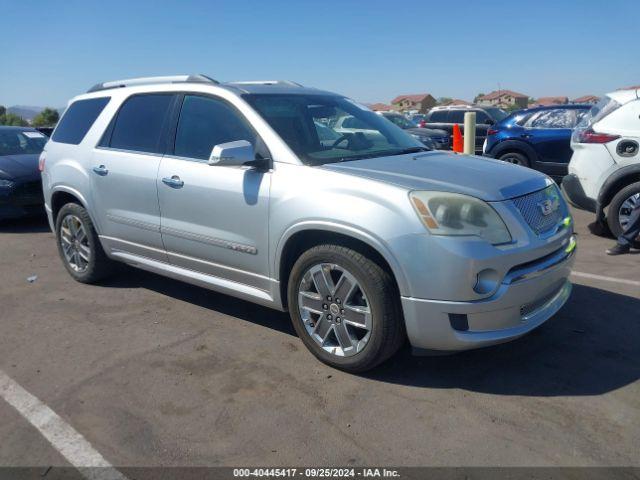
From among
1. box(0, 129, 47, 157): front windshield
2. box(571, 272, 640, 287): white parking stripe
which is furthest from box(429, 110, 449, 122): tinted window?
box(571, 272, 640, 287): white parking stripe

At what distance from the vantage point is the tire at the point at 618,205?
6281 millimetres

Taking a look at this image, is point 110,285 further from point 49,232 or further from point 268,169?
point 49,232

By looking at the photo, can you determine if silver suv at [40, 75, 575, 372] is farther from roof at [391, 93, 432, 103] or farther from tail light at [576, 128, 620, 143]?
roof at [391, 93, 432, 103]

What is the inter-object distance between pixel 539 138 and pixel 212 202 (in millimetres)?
8511

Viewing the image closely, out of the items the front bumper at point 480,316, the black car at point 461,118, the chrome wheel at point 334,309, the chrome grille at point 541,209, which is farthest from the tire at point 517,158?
the chrome wheel at point 334,309

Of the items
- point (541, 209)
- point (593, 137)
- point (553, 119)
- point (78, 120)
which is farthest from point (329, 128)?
point (553, 119)

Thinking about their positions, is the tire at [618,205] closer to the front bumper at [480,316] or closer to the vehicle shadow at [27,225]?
the front bumper at [480,316]

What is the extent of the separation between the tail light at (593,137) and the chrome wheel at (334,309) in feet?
14.9

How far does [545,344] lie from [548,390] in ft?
2.09

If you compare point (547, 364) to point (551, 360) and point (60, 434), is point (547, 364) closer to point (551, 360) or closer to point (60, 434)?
point (551, 360)

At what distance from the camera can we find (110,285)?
17.8 feet

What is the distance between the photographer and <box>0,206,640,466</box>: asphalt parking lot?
274 centimetres

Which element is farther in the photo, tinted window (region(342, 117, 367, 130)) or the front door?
tinted window (region(342, 117, 367, 130))

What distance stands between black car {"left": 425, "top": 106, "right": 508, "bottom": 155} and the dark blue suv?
4414 mm
